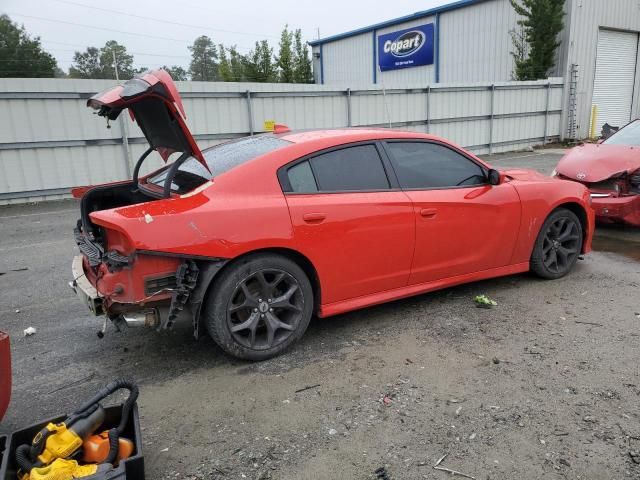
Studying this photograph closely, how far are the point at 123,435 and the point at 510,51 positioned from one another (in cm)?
2152

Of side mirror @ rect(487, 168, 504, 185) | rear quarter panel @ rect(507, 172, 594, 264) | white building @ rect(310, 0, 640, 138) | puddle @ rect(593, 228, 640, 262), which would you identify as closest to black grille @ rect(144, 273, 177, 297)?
side mirror @ rect(487, 168, 504, 185)

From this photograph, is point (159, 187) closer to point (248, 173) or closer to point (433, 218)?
point (248, 173)

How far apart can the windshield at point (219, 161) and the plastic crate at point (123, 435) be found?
1559 millimetres

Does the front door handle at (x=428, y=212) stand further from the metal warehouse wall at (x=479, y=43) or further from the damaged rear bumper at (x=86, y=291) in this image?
the metal warehouse wall at (x=479, y=43)

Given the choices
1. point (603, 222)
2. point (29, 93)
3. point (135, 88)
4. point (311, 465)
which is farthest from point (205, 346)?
point (29, 93)

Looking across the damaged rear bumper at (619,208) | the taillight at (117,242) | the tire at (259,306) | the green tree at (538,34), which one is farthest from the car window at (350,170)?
the green tree at (538,34)

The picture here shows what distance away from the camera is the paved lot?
8.45 feet

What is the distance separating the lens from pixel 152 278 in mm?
3133

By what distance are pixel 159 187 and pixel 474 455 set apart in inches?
110

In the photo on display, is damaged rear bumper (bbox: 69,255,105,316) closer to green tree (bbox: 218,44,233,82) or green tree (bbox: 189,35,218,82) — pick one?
green tree (bbox: 218,44,233,82)

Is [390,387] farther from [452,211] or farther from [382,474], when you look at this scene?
[452,211]

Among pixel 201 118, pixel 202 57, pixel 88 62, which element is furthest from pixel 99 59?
pixel 201 118

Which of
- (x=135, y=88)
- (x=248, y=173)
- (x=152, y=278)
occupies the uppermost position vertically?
(x=135, y=88)

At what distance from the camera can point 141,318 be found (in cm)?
324
